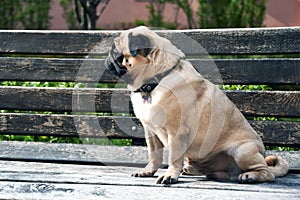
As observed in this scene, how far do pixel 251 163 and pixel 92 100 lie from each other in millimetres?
1301

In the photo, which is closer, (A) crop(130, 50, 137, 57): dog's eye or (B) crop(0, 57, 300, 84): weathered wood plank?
(A) crop(130, 50, 137, 57): dog's eye

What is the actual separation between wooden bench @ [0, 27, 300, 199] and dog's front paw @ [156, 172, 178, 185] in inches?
4.2

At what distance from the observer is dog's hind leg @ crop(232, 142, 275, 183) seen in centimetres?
271

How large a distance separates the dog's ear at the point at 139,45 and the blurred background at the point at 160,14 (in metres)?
6.89

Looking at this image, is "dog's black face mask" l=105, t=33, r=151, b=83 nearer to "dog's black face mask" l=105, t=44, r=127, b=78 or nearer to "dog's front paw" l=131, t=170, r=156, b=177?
"dog's black face mask" l=105, t=44, r=127, b=78

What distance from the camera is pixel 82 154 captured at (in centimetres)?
347

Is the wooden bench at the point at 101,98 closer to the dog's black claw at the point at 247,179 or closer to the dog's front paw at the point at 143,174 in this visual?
the dog's front paw at the point at 143,174

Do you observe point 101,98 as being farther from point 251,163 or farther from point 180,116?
point 251,163

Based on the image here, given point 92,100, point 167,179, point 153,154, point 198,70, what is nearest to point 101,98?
point 92,100

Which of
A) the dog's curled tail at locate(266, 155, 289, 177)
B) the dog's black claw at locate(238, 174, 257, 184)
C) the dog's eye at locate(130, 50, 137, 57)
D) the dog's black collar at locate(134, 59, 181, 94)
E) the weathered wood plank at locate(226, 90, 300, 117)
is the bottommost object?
the dog's curled tail at locate(266, 155, 289, 177)

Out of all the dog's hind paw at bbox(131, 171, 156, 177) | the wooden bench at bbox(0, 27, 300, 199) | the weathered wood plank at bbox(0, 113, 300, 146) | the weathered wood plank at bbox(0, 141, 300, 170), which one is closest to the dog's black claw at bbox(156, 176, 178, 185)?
the wooden bench at bbox(0, 27, 300, 199)

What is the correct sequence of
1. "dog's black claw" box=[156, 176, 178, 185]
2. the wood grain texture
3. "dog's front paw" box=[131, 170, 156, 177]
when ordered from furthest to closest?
"dog's front paw" box=[131, 170, 156, 177]
"dog's black claw" box=[156, 176, 178, 185]
the wood grain texture

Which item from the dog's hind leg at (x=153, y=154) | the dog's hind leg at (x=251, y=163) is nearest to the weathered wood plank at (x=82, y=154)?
the dog's hind leg at (x=153, y=154)

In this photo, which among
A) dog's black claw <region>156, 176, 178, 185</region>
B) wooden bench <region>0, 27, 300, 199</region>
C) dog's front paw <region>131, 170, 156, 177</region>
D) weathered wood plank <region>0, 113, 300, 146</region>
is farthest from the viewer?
weathered wood plank <region>0, 113, 300, 146</region>
